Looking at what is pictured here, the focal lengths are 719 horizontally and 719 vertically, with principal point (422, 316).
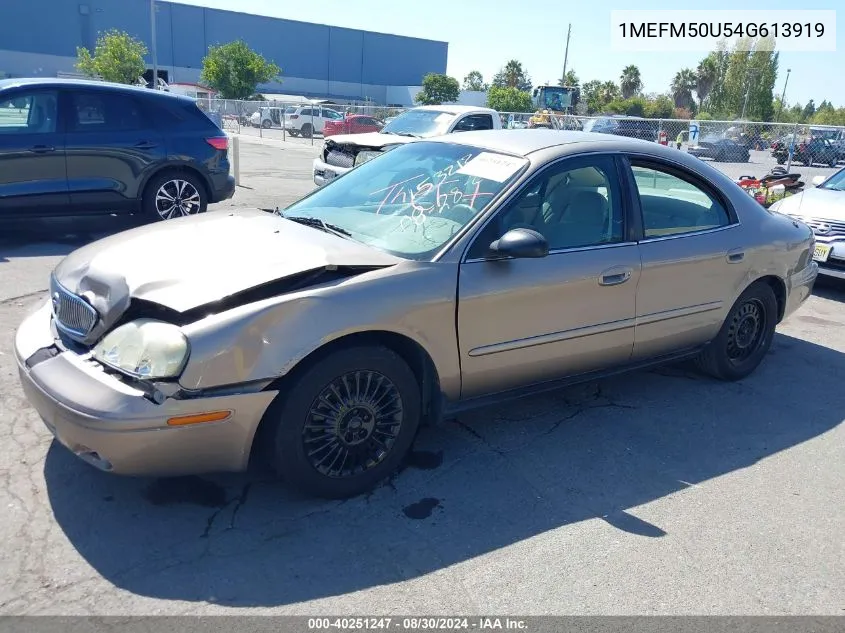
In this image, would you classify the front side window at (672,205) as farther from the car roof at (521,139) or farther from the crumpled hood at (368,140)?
the crumpled hood at (368,140)

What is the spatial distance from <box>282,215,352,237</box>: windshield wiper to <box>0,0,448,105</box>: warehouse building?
193 feet

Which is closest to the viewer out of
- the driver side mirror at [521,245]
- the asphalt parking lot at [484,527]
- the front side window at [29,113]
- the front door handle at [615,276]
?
the asphalt parking lot at [484,527]

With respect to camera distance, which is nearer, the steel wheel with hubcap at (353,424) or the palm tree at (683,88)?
the steel wheel with hubcap at (353,424)

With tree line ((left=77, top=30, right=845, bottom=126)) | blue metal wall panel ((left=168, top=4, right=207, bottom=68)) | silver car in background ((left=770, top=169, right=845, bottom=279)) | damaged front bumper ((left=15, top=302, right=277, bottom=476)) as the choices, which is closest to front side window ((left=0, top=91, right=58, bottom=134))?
damaged front bumper ((left=15, top=302, right=277, bottom=476))

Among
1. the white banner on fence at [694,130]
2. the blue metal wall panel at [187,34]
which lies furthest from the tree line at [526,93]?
the white banner on fence at [694,130]

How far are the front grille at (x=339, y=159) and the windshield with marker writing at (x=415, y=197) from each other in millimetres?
6670

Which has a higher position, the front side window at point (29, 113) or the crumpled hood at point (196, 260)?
the front side window at point (29, 113)

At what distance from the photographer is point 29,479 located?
327 cm

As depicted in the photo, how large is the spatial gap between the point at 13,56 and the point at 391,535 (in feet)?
231

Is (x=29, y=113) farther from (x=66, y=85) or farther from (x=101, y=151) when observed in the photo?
(x=101, y=151)

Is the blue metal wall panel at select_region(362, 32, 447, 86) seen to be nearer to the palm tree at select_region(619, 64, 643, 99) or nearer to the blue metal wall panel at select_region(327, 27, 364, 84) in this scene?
the blue metal wall panel at select_region(327, 27, 364, 84)

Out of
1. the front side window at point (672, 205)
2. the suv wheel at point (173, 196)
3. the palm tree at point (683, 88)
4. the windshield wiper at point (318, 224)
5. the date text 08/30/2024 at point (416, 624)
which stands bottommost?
the date text 08/30/2024 at point (416, 624)

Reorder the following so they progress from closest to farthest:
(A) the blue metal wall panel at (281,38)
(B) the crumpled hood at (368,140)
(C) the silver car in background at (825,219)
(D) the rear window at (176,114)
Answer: (C) the silver car in background at (825,219)
(D) the rear window at (176,114)
(B) the crumpled hood at (368,140)
(A) the blue metal wall panel at (281,38)

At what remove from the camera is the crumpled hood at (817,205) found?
7.79m
